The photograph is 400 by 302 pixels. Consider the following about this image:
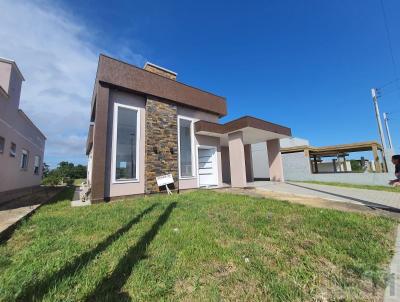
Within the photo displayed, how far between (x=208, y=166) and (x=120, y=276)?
916 cm

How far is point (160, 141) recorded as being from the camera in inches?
337

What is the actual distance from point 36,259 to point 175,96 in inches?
329

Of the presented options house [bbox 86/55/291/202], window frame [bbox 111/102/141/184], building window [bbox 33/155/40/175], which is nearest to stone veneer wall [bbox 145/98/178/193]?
house [bbox 86/55/291/202]

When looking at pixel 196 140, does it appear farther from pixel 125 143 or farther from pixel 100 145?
pixel 100 145

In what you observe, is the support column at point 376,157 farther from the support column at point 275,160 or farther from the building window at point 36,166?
the building window at point 36,166

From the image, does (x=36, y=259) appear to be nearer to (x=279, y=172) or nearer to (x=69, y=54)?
(x=69, y=54)

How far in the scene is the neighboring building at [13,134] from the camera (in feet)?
29.3

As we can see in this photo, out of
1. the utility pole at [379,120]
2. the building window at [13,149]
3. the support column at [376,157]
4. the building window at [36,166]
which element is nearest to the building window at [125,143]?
the building window at [13,149]

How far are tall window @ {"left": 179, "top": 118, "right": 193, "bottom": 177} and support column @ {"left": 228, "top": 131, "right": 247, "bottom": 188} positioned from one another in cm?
240

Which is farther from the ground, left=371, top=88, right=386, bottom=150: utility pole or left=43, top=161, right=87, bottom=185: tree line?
left=371, top=88, right=386, bottom=150: utility pole

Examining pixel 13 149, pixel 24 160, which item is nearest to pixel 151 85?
pixel 13 149

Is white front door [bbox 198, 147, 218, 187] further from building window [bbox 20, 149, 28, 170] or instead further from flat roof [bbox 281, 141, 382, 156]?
building window [bbox 20, 149, 28, 170]

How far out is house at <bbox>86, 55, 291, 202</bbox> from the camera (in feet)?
23.5

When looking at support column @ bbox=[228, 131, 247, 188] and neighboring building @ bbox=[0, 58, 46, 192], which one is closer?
neighboring building @ bbox=[0, 58, 46, 192]
